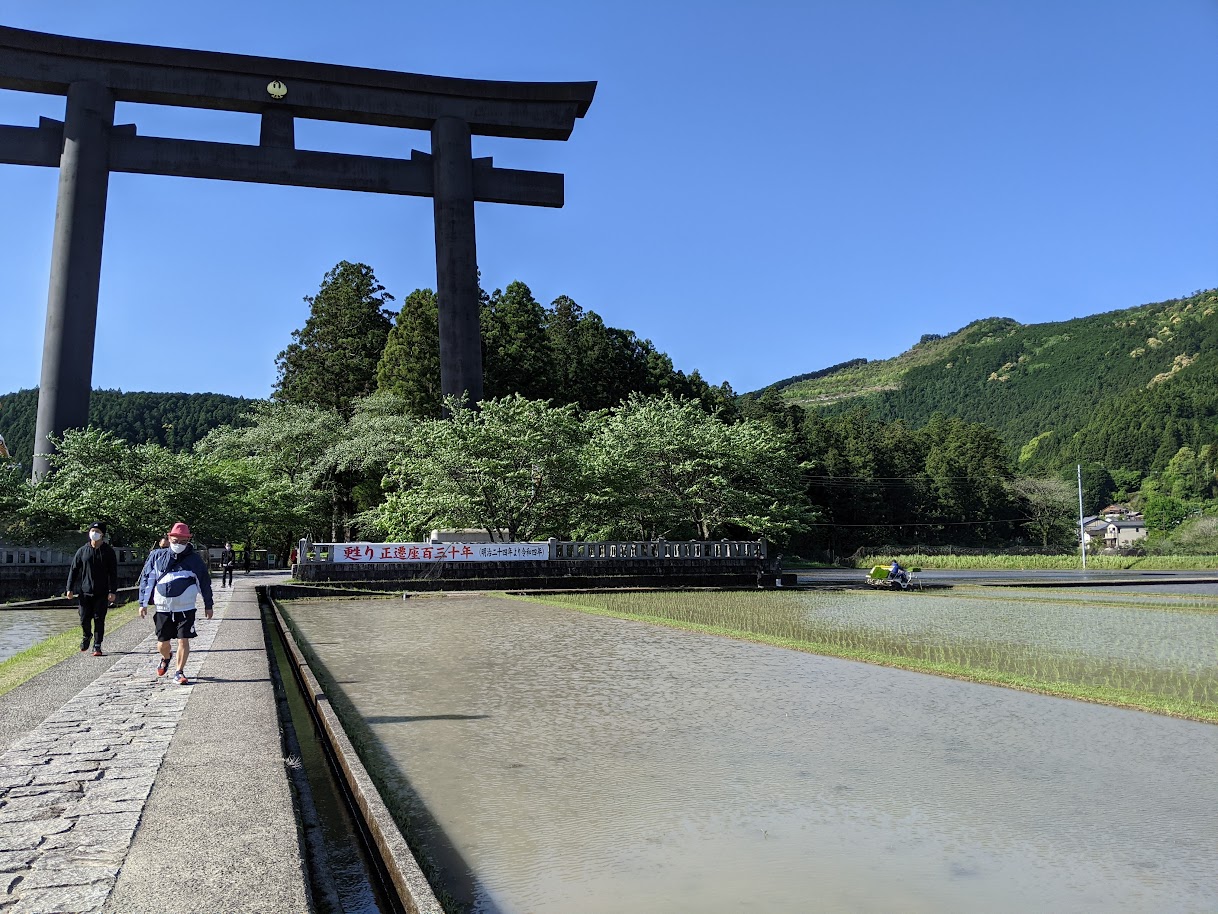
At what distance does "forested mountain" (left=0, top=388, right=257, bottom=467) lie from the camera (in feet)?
293

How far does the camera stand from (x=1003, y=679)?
9344mm

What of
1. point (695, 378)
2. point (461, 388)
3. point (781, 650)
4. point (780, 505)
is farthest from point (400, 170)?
point (695, 378)

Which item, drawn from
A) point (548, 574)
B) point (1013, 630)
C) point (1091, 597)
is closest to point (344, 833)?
point (1013, 630)

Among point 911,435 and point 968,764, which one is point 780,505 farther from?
point 911,435

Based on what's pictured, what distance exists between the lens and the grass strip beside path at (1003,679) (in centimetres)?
775

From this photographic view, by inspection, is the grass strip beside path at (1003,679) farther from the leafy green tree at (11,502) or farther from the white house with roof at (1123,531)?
the white house with roof at (1123,531)

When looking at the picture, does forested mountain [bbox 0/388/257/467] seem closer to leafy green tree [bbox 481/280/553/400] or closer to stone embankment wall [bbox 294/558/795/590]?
leafy green tree [bbox 481/280/553/400]

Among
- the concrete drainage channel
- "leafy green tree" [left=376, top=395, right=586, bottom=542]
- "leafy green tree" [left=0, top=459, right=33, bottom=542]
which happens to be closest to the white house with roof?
"leafy green tree" [left=376, top=395, right=586, bottom=542]

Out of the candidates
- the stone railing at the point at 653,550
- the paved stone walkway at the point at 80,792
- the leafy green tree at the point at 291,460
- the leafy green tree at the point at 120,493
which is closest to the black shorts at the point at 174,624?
the paved stone walkway at the point at 80,792

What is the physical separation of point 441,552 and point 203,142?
13.9m

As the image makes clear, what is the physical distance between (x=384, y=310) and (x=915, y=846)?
56.8 m

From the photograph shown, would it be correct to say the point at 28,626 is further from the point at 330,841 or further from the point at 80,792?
the point at 330,841

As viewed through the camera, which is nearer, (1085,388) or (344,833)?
(344,833)

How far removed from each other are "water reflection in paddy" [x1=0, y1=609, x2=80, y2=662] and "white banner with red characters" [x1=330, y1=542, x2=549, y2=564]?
303 inches
